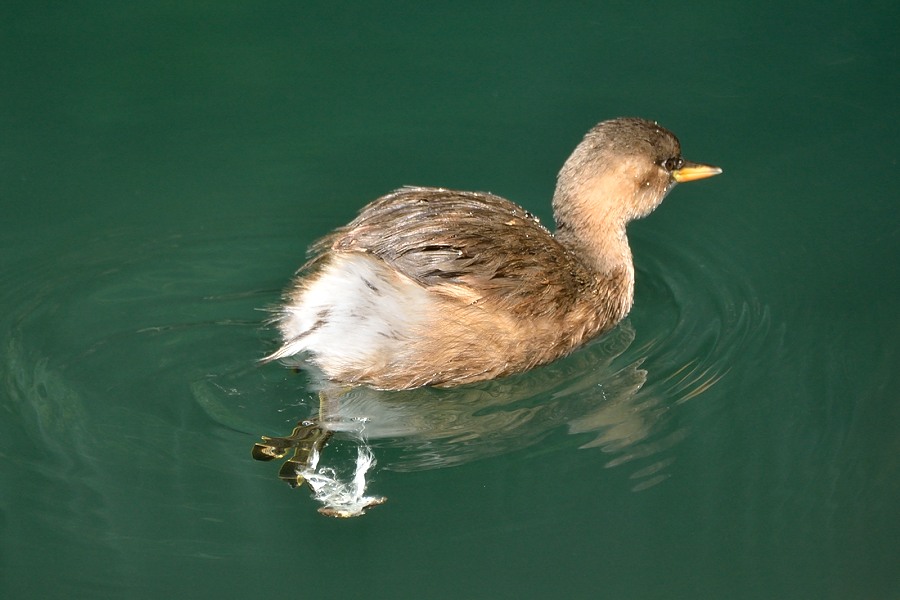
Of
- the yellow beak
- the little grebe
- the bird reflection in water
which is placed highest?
the yellow beak

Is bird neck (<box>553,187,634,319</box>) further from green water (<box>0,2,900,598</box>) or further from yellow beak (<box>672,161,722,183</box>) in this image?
yellow beak (<box>672,161,722,183</box>)

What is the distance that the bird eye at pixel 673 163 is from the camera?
199 inches

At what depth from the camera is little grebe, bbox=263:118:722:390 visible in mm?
4301

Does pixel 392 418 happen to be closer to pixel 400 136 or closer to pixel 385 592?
pixel 385 592

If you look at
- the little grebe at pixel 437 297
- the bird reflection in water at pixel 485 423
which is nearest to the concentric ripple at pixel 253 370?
the bird reflection in water at pixel 485 423

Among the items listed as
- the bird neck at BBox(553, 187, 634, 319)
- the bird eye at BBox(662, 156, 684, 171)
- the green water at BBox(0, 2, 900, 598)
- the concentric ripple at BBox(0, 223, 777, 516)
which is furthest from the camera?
the bird eye at BBox(662, 156, 684, 171)

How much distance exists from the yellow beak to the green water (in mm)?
314

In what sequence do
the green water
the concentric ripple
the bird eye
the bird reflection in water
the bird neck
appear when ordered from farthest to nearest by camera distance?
1. the bird eye
2. the bird neck
3. the concentric ripple
4. the bird reflection in water
5. the green water

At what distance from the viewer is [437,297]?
4.29 meters

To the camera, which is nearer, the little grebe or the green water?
the green water

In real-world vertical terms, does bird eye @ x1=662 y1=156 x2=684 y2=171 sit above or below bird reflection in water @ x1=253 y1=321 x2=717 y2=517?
above

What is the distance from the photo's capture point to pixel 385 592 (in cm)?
378

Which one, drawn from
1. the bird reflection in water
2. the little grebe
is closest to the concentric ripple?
the bird reflection in water

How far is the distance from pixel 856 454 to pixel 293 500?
187cm
